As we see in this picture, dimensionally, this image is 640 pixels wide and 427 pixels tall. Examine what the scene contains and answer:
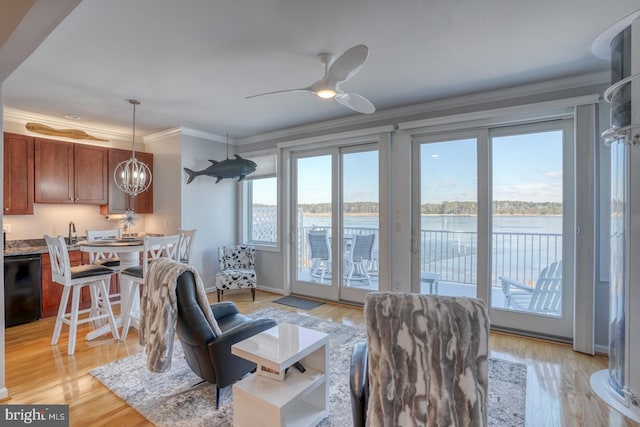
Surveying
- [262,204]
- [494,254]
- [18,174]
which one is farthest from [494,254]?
[18,174]

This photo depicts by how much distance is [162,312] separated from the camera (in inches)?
79.8

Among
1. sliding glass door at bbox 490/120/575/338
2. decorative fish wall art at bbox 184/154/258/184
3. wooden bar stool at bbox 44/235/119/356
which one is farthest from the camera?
decorative fish wall art at bbox 184/154/258/184

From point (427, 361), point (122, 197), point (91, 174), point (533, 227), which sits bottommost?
point (427, 361)

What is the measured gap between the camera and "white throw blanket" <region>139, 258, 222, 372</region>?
6.62 feet

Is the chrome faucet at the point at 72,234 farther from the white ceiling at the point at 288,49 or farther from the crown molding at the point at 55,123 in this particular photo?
the white ceiling at the point at 288,49

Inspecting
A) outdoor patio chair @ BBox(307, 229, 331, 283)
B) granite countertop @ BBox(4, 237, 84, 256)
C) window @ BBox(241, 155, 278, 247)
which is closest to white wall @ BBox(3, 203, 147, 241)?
granite countertop @ BBox(4, 237, 84, 256)

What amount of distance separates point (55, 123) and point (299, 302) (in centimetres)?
418

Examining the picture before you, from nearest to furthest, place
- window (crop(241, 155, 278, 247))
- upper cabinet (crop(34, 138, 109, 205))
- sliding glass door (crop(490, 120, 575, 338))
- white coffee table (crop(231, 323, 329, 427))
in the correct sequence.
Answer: white coffee table (crop(231, 323, 329, 427)) < sliding glass door (crop(490, 120, 575, 338)) < upper cabinet (crop(34, 138, 109, 205)) < window (crop(241, 155, 278, 247))

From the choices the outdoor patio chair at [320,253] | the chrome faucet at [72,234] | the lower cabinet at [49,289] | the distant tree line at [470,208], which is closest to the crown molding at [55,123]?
the chrome faucet at [72,234]

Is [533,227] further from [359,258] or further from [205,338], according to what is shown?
[205,338]

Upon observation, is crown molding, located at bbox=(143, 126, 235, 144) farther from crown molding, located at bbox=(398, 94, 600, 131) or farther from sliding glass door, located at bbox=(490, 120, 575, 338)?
sliding glass door, located at bbox=(490, 120, 575, 338)

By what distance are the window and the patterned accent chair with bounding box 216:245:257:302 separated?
35cm

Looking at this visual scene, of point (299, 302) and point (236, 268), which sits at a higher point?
point (236, 268)

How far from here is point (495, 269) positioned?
3578 millimetres
